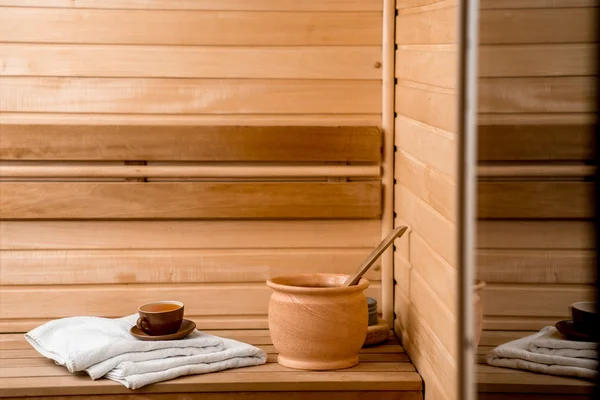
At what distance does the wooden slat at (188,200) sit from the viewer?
7.84 feet

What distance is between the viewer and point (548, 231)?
0.99 m

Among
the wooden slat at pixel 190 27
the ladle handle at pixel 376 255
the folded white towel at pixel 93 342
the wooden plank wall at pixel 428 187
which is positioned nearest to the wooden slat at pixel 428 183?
the wooden plank wall at pixel 428 187

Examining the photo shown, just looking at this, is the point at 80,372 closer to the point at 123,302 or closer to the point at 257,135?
the point at 123,302

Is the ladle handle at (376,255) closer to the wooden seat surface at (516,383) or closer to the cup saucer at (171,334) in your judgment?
the cup saucer at (171,334)

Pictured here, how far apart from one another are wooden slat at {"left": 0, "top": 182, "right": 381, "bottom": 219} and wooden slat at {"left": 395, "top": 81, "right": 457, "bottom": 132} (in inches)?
11.0

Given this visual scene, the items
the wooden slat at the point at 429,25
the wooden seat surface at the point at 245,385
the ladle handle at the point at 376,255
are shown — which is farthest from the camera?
the ladle handle at the point at 376,255

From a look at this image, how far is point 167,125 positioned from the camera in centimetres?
240

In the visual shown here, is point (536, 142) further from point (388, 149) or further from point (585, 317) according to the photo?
point (388, 149)

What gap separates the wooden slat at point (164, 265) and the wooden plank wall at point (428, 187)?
231mm

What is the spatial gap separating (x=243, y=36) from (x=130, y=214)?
0.58 meters

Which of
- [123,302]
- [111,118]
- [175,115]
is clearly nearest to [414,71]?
[175,115]

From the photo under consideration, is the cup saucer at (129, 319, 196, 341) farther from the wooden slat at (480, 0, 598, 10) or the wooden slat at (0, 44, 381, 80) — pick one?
the wooden slat at (480, 0, 598, 10)

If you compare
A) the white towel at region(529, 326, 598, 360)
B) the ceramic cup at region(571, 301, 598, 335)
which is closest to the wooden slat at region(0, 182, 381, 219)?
the white towel at region(529, 326, 598, 360)

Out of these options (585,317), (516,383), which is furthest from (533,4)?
(516,383)
